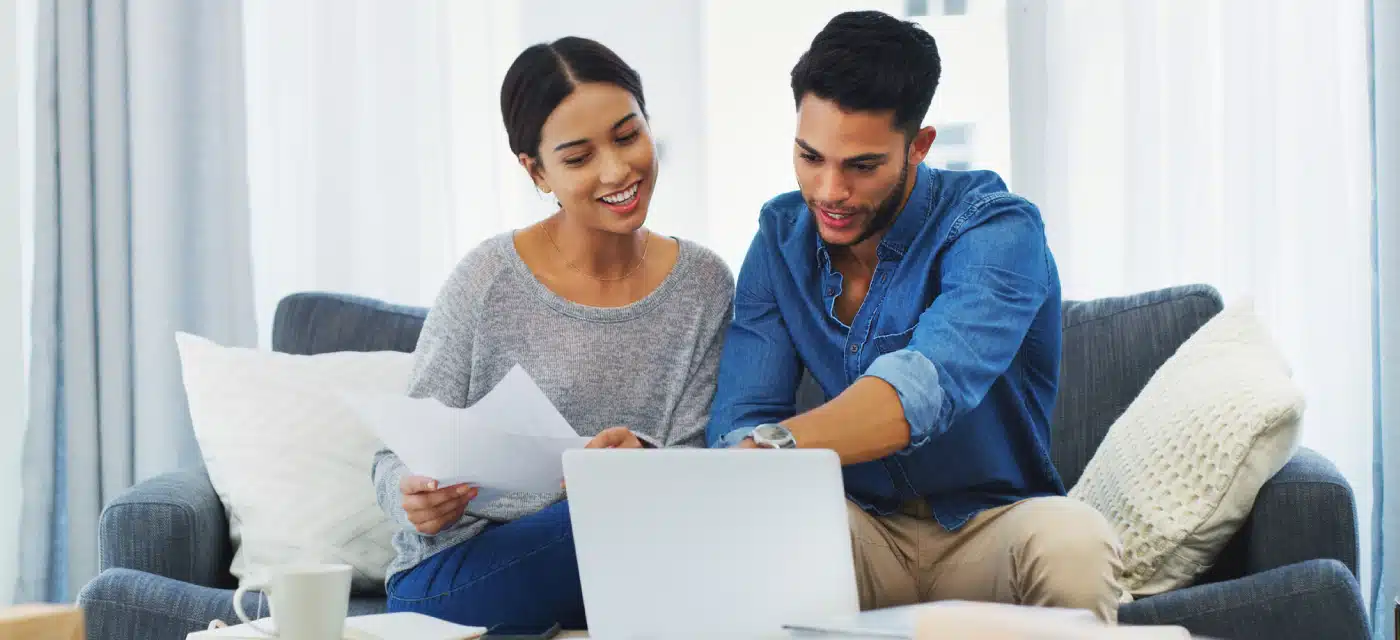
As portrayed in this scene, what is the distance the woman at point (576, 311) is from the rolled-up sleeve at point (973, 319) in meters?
0.39

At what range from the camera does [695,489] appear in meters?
1.06

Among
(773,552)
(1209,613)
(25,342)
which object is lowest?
(1209,613)

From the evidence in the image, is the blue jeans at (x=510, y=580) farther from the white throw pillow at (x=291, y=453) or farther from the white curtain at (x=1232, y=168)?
the white curtain at (x=1232, y=168)

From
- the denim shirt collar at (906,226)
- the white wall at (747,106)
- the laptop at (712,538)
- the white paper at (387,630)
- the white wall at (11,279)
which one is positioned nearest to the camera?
the laptop at (712,538)

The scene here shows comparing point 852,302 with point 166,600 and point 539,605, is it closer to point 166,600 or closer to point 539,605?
point 539,605

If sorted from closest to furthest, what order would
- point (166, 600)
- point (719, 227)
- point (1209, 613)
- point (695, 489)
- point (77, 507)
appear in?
point (695, 489)
point (1209, 613)
point (166, 600)
point (77, 507)
point (719, 227)

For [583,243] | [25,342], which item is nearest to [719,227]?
[583,243]

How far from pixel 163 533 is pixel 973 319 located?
121cm

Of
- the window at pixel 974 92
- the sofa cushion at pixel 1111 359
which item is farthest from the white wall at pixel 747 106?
the sofa cushion at pixel 1111 359

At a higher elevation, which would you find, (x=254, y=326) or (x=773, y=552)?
(x=254, y=326)

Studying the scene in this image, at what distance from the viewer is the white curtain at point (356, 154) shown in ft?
10.1

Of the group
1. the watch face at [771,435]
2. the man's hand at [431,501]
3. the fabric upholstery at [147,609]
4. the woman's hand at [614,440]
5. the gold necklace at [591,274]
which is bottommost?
the fabric upholstery at [147,609]

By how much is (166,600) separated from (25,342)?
146cm

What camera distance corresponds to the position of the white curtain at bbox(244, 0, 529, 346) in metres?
3.08
